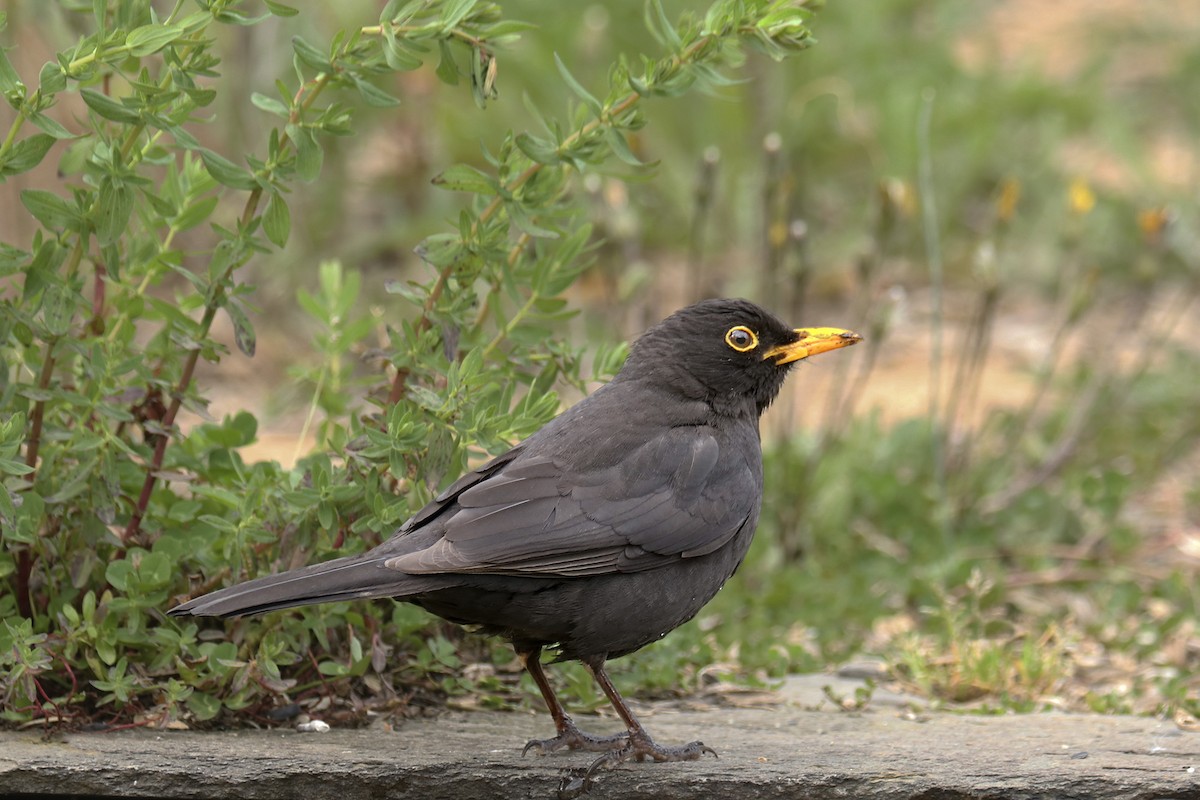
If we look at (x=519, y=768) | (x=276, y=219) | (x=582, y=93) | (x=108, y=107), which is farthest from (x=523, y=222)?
(x=519, y=768)

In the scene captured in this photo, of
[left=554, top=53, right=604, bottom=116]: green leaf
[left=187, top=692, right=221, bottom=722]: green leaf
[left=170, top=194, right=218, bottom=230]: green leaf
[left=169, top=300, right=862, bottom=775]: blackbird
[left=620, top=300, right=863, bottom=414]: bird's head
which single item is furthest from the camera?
[left=620, top=300, right=863, bottom=414]: bird's head

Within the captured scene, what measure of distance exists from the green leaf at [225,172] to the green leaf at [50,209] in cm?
37

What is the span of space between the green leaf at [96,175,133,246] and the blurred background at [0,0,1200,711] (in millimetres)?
1098

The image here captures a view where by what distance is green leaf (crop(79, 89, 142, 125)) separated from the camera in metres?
3.57

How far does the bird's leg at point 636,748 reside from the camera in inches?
159

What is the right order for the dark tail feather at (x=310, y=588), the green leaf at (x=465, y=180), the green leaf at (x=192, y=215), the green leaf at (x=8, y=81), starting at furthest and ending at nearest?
the green leaf at (x=192, y=215) → the green leaf at (x=465, y=180) → the green leaf at (x=8, y=81) → the dark tail feather at (x=310, y=588)

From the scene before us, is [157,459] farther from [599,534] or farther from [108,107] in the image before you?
[599,534]

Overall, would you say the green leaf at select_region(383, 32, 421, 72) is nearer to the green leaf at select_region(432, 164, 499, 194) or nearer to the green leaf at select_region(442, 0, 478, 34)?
the green leaf at select_region(442, 0, 478, 34)

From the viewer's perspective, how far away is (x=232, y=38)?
9.67 meters

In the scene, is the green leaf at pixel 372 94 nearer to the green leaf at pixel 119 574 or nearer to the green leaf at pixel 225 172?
the green leaf at pixel 225 172

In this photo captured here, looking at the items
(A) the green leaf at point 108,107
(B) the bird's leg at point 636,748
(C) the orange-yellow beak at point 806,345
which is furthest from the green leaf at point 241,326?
(C) the orange-yellow beak at point 806,345

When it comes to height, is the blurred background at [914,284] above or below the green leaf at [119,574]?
above

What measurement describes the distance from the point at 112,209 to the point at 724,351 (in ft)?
5.90

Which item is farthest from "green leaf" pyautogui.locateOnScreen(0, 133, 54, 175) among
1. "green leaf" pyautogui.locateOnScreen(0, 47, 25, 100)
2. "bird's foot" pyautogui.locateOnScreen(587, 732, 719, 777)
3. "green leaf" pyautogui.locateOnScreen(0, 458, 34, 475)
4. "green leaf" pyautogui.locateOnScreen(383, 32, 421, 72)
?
"bird's foot" pyautogui.locateOnScreen(587, 732, 719, 777)
